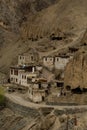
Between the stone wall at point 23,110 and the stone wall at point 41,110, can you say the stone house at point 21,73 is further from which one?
the stone wall at point 41,110

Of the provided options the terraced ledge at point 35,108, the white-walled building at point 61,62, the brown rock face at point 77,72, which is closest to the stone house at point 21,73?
the white-walled building at point 61,62

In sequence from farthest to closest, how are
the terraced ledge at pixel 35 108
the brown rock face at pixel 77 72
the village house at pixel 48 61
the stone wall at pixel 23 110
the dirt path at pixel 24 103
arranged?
1. the village house at pixel 48 61
2. the brown rock face at pixel 77 72
3. the stone wall at pixel 23 110
4. the dirt path at pixel 24 103
5. the terraced ledge at pixel 35 108

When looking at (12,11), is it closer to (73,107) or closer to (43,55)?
(43,55)

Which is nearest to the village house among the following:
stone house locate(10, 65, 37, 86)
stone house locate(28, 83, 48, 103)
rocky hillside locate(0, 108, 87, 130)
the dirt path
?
stone house locate(10, 65, 37, 86)

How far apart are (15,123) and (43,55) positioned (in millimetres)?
21558

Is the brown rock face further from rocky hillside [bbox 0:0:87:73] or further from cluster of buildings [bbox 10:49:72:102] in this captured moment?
rocky hillside [bbox 0:0:87:73]

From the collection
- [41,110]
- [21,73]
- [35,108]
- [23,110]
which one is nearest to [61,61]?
[21,73]

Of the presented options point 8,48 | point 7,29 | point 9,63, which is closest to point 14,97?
point 9,63

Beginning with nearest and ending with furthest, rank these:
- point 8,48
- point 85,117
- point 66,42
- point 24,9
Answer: point 85,117 < point 66,42 < point 8,48 < point 24,9

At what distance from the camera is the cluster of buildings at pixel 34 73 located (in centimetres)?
7506

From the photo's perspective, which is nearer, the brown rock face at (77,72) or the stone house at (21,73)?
the brown rock face at (77,72)

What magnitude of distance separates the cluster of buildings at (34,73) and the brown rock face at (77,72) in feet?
11.9

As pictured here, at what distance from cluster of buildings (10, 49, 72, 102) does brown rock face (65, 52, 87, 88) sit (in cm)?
363

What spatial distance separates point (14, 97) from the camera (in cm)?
7894
